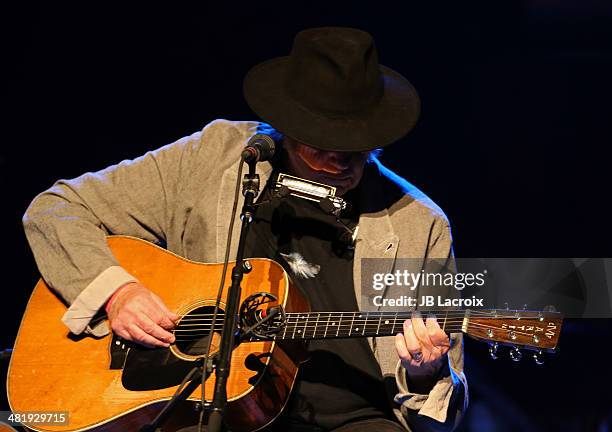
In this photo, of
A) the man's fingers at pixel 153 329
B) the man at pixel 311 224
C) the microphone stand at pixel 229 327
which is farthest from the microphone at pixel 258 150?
the man's fingers at pixel 153 329

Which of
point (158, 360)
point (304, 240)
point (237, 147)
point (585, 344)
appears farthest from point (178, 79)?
point (585, 344)

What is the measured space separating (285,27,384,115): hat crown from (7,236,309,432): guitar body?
724 mm

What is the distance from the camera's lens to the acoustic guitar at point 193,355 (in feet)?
10.3

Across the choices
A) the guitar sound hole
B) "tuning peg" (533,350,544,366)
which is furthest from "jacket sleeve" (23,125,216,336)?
"tuning peg" (533,350,544,366)

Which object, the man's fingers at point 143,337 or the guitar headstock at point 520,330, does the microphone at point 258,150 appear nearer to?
the man's fingers at point 143,337

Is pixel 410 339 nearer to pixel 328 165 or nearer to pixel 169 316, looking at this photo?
pixel 328 165

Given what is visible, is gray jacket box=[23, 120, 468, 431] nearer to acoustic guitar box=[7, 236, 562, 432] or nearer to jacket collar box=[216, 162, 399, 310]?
jacket collar box=[216, 162, 399, 310]

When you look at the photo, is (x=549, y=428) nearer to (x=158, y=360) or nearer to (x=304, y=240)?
(x=304, y=240)

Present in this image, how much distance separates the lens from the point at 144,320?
3293mm

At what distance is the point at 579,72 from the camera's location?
495cm

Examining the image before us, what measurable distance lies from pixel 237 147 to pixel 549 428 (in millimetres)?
2852

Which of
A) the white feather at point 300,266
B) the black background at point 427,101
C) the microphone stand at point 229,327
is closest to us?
the microphone stand at point 229,327

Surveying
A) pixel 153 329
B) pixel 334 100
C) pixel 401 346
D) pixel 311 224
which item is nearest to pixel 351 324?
pixel 401 346

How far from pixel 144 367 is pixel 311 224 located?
3.32 ft
